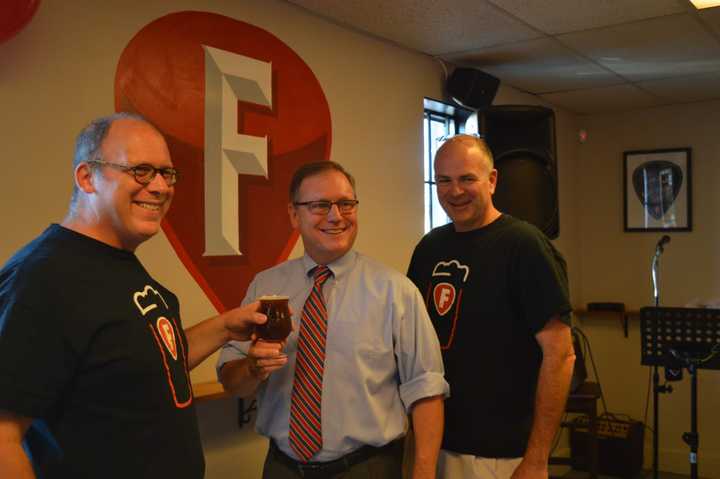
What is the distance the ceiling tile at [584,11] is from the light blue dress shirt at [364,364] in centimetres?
170

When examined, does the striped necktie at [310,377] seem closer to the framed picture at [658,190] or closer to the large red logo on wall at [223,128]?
the large red logo on wall at [223,128]

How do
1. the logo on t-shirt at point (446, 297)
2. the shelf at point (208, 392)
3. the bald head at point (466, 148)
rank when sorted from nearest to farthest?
the logo on t-shirt at point (446, 297) < the bald head at point (466, 148) < the shelf at point (208, 392)

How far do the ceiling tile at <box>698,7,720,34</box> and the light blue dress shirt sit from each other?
2232mm

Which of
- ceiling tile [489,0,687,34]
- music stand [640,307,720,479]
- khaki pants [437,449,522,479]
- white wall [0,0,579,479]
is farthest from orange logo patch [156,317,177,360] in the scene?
music stand [640,307,720,479]

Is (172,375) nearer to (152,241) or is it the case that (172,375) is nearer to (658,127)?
(152,241)

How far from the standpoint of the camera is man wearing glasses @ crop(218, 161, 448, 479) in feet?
5.63

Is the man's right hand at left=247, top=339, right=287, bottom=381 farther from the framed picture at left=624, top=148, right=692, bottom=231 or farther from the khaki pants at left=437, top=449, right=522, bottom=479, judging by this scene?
the framed picture at left=624, top=148, right=692, bottom=231

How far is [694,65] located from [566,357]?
2.85 meters

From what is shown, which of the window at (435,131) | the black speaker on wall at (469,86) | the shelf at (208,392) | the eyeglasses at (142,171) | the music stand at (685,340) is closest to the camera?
the eyeglasses at (142,171)

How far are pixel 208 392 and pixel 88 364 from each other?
3.64 feet

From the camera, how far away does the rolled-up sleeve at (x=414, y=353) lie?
1757 mm

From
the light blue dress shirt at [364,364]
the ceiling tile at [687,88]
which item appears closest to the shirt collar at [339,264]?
the light blue dress shirt at [364,364]

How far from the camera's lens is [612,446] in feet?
16.1

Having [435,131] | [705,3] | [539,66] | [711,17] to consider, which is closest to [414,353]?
[705,3]
